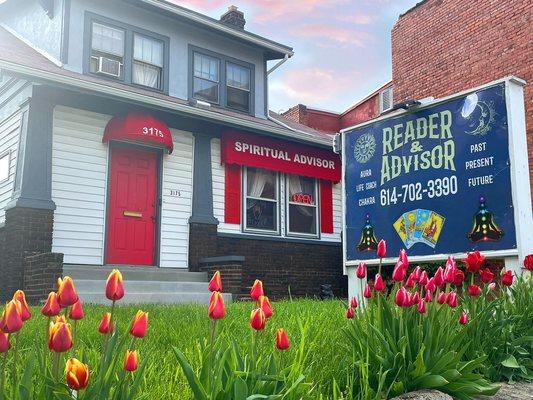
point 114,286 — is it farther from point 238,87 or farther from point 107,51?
point 238,87

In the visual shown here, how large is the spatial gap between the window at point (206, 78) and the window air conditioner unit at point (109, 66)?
81.1 inches

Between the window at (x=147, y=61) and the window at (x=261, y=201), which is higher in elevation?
the window at (x=147, y=61)

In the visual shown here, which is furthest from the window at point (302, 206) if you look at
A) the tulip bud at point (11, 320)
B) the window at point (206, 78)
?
the tulip bud at point (11, 320)

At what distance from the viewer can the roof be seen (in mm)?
9414

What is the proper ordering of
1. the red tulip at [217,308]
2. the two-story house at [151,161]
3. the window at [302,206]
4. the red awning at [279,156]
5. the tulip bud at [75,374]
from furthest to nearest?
the window at [302,206]
the red awning at [279,156]
the two-story house at [151,161]
the red tulip at [217,308]
the tulip bud at [75,374]

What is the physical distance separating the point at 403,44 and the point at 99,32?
999cm

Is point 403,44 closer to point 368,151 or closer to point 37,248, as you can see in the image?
point 368,151

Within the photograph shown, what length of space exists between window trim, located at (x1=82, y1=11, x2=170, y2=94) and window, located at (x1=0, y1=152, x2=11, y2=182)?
2449mm

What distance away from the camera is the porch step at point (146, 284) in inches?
356

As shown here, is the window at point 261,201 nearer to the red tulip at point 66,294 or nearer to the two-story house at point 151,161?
the two-story house at point 151,161

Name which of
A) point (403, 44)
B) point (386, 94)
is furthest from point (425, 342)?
point (386, 94)

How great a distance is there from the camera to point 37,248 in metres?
9.55

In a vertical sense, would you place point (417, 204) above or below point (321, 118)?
below

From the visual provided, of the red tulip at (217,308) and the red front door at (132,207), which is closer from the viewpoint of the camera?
the red tulip at (217,308)
